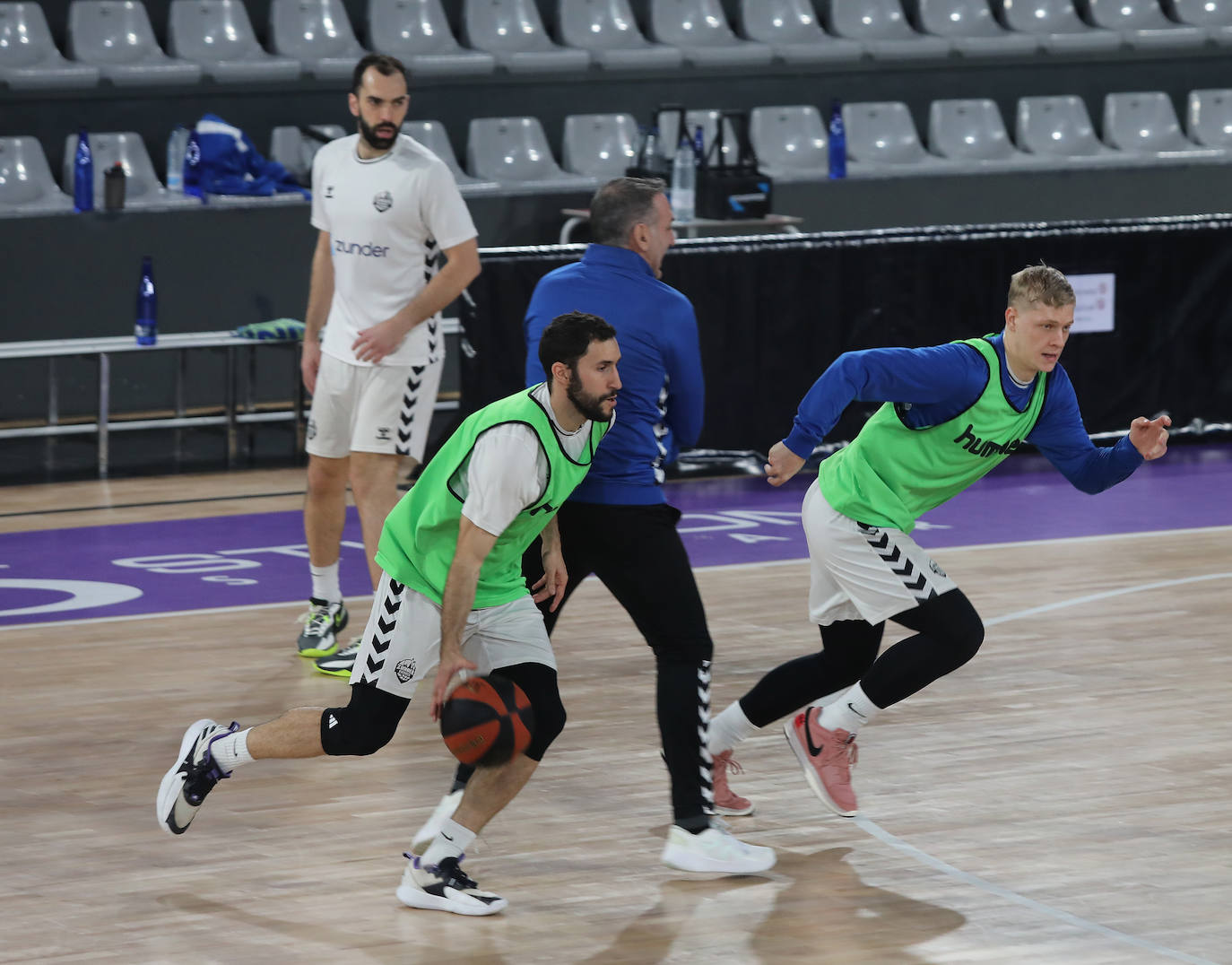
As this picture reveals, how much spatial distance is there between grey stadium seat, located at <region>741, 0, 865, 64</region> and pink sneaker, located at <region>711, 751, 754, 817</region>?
1087cm

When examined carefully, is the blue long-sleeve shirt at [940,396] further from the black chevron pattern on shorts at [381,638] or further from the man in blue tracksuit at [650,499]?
the black chevron pattern on shorts at [381,638]

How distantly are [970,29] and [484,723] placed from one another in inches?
508

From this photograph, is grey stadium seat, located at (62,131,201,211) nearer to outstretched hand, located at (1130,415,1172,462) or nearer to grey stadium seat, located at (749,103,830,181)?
grey stadium seat, located at (749,103,830,181)

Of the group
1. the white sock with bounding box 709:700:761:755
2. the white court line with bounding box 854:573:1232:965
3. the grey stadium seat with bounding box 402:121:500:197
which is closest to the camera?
the white court line with bounding box 854:573:1232:965

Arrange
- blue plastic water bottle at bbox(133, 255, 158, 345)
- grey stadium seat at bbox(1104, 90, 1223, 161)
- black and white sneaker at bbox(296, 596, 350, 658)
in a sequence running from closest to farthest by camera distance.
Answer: black and white sneaker at bbox(296, 596, 350, 658), blue plastic water bottle at bbox(133, 255, 158, 345), grey stadium seat at bbox(1104, 90, 1223, 161)

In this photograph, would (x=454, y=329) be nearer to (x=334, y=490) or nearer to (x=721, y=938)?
(x=334, y=490)

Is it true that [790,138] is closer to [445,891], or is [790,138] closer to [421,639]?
[421,639]

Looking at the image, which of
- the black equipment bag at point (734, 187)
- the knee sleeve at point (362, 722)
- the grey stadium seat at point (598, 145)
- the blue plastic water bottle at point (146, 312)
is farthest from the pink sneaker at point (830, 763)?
the grey stadium seat at point (598, 145)

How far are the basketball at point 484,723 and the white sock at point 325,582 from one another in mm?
2893

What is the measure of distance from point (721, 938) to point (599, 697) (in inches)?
91.2

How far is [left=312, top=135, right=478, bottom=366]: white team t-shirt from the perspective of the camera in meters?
7.15

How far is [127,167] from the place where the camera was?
1358 centimetres

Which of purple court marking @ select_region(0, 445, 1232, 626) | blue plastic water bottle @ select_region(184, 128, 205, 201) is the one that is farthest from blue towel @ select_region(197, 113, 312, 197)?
purple court marking @ select_region(0, 445, 1232, 626)

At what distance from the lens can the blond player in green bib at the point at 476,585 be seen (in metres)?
4.64
